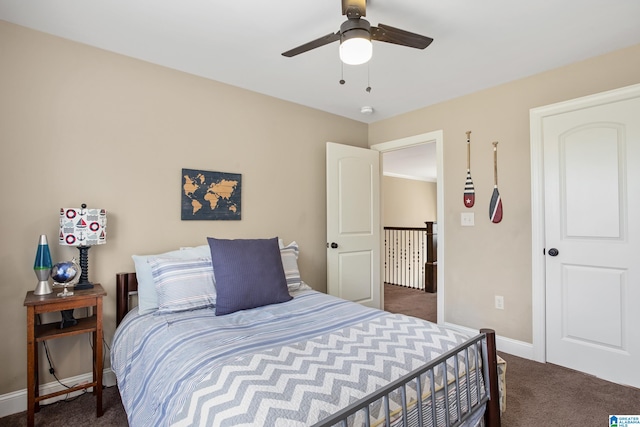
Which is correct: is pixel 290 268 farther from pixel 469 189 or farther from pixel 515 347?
pixel 515 347

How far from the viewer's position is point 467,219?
319 cm

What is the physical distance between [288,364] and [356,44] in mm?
1453

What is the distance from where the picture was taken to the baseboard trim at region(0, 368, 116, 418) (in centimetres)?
199

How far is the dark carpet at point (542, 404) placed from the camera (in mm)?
1928

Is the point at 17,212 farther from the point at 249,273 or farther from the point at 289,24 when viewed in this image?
the point at 289,24

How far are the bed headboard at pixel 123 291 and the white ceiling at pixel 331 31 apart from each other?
5.29 feet

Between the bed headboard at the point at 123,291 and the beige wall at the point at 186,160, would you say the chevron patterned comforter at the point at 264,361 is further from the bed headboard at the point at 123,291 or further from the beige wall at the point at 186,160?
the beige wall at the point at 186,160

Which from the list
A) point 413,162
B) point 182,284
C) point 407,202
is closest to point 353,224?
point 182,284

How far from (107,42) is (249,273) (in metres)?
1.84

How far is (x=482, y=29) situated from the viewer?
209 cm

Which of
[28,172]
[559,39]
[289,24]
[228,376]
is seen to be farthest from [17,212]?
[559,39]

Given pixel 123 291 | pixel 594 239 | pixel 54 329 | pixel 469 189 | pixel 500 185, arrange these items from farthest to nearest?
pixel 469 189, pixel 500 185, pixel 594 239, pixel 123 291, pixel 54 329

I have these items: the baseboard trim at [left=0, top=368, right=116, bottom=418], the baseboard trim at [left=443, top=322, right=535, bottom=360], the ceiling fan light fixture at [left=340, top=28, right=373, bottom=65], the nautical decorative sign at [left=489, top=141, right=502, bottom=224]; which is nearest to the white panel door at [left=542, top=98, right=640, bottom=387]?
the baseboard trim at [left=443, top=322, right=535, bottom=360]

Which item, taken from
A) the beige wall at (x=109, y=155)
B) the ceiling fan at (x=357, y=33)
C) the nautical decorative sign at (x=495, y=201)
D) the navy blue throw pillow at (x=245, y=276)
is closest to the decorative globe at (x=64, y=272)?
the beige wall at (x=109, y=155)
